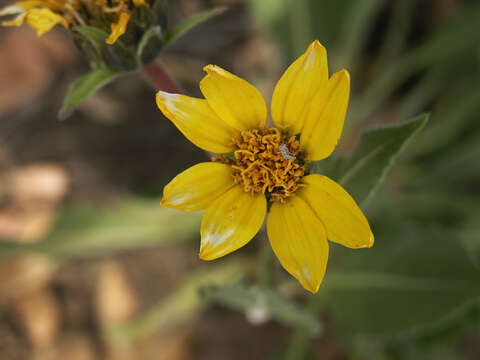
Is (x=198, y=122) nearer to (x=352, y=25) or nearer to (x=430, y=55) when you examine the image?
(x=352, y=25)

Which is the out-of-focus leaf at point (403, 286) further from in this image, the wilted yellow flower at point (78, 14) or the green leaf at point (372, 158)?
the wilted yellow flower at point (78, 14)

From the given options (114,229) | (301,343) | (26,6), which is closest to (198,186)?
(26,6)

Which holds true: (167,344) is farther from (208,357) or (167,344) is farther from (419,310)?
(419,310)

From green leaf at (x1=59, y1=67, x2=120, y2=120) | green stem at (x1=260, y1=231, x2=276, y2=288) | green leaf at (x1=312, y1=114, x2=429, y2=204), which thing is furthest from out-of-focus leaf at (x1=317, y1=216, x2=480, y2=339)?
green leaf at (x1=59, y1=67, x2=120, y2=120)

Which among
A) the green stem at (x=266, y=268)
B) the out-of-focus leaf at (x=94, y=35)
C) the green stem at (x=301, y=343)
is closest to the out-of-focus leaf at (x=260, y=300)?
the green stem at (x=266, y=268)

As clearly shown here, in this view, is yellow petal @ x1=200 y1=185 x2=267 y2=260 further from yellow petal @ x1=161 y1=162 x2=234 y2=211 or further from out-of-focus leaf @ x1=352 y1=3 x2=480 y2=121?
out-of-focus leaf @ x1=352 y1=3 x2=480 y2=121

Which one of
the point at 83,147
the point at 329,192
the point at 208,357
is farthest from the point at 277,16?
the point at 208,357
